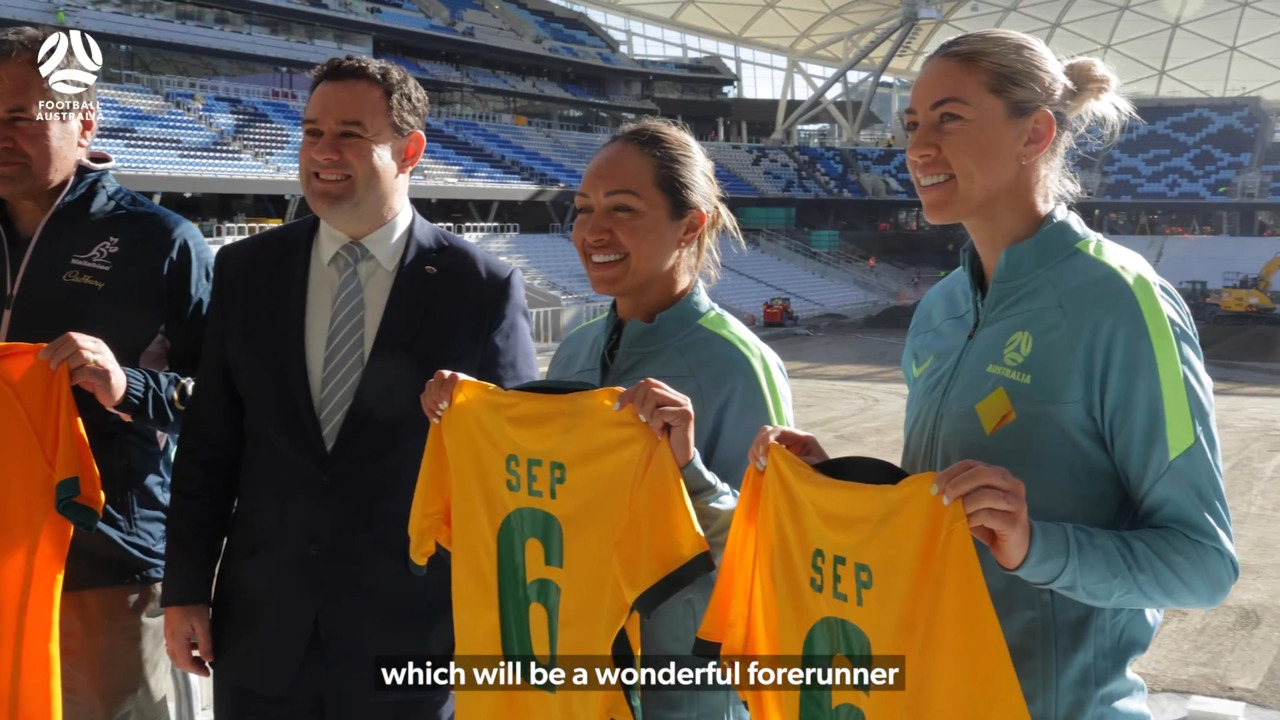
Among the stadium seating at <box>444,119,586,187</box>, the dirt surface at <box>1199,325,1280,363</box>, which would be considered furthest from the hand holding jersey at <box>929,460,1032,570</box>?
the stadium seating at <box>444,119,586,187</box>

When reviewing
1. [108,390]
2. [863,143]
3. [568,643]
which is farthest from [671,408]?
[863,143]

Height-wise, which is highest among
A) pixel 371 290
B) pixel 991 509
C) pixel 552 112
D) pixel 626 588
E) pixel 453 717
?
pixel 552 112

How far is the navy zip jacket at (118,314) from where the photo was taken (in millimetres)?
2924

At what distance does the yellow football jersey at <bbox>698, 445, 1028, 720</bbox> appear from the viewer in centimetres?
174

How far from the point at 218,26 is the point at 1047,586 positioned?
1299 inches

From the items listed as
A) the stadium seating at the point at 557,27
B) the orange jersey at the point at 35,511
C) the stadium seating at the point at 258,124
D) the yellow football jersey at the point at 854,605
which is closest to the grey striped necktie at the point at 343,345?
the orange jersey at the point at 35,511

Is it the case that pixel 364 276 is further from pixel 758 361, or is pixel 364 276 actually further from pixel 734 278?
pixel 734 278

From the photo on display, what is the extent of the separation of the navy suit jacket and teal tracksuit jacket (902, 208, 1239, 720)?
1.17 metres

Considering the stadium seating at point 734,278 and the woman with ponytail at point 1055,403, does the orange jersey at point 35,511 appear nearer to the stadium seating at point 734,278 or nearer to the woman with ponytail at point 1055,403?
the woman with ponytail at point 1055,403

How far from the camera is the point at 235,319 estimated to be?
102 inches

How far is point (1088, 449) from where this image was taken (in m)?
1.77

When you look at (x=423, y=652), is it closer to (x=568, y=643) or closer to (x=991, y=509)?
(x=568, y=643)

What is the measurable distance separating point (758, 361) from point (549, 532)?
0.57 metres

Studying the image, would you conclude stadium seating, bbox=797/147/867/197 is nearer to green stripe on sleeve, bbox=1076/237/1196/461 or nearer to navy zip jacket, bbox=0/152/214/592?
navy zip jacket, bbox=0/152/214/592
